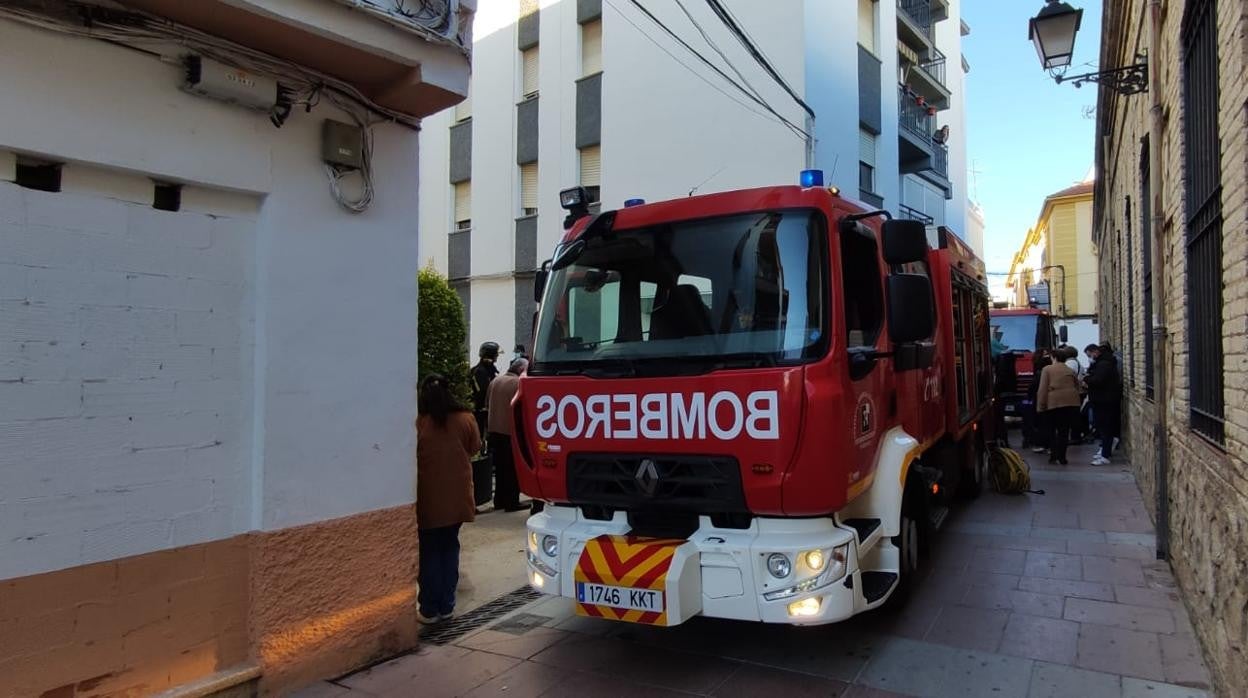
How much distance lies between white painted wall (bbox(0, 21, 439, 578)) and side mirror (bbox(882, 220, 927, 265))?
2.87 meters

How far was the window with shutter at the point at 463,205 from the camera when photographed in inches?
720

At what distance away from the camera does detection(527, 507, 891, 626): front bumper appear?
11.7 feet

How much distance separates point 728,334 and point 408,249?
6.81 feet

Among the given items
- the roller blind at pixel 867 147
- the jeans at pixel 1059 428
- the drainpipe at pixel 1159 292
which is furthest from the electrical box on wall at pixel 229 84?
the roller blind at pixel 867 147

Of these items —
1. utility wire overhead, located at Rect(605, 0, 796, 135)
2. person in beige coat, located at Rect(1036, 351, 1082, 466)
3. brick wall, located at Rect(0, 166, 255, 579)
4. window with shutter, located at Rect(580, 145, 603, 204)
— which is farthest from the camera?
window with shutter, located at Rect(580, 145, 603, 204)

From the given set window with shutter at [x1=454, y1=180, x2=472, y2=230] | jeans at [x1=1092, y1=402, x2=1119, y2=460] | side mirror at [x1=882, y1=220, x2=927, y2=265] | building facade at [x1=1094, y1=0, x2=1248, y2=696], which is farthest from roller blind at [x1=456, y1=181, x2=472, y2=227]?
side mirror at [x1=882, y1=220, x2=927, y2=265]

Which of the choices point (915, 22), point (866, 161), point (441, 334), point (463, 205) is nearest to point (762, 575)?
point (441, 334)

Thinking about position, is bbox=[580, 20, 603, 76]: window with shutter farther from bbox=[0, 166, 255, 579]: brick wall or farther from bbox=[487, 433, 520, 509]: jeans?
bbox=[0, 166, 255, 579]: brick wall

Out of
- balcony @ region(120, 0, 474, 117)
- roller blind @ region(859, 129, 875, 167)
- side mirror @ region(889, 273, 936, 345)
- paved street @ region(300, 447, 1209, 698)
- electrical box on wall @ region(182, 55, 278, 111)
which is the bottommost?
paved street @ region(300, 447, 1209, 698)

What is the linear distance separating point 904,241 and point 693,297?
48.0 inches

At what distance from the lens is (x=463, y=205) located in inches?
730

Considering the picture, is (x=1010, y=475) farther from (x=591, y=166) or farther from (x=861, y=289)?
(x=591, y=166)

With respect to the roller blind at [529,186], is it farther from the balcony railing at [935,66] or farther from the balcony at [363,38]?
the balcony at [363,38]

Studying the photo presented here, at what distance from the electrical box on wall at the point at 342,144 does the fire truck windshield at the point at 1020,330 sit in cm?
1509
